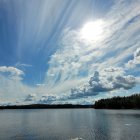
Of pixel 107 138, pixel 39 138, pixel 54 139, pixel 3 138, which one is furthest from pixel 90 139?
pixel 3 138

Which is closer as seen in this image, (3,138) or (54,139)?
(54,139)

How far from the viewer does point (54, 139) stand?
61.4 meters

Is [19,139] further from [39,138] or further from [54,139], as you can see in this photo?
[54,139]

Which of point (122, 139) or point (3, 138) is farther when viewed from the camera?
point (3, 138)

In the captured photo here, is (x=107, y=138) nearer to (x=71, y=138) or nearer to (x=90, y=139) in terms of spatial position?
(x=90, y=139)

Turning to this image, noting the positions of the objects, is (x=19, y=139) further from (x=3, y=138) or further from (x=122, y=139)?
(x=122, y=139)

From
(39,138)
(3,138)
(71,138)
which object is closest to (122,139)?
(71,138)

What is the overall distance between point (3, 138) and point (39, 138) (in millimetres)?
9300

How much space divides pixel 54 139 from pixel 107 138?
41.6 feet

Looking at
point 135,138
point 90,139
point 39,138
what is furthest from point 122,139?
point 39,138

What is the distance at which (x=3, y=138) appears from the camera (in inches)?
2571

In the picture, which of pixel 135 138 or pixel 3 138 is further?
pixel 3 138

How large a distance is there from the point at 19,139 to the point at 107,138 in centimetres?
2121

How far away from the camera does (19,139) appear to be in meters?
63.1
